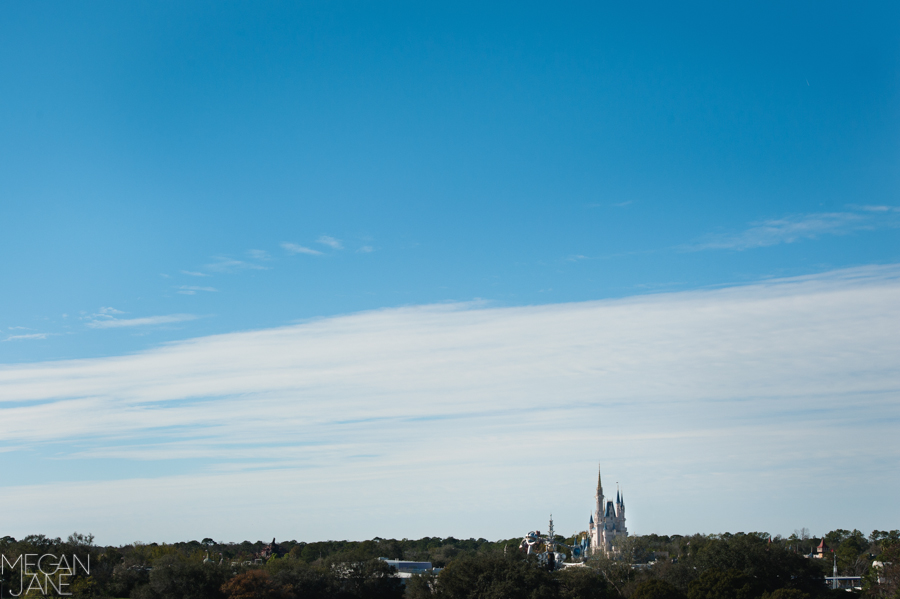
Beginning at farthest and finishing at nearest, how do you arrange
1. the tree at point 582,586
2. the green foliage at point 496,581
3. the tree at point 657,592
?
the tree at point 582,586, the green foliage at point 496,581, the tree at point 657,592

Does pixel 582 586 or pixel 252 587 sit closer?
pixel 252 587

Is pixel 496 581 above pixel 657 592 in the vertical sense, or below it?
above

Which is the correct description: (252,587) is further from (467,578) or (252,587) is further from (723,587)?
(723,587)

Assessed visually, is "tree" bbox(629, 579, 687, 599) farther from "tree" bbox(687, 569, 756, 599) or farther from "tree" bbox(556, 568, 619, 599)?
"tree" bbox(556, 568, 619, 599)

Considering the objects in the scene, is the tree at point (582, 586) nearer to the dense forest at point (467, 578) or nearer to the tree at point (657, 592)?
the dense forest at point (467, 578)

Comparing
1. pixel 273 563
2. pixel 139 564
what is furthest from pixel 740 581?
pixel 139 564

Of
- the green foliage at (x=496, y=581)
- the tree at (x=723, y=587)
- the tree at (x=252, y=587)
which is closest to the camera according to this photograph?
the tree at (x=723, y=587)

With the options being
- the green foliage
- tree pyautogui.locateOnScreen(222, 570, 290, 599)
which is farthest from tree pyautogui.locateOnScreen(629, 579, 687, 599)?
tree pyautogui.locateOnScreen(222, 570, 290, 599)

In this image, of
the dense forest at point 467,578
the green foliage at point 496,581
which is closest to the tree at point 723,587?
the dense forest at point 467,578

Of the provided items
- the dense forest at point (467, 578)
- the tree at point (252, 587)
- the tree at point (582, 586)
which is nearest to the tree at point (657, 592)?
the dense forest at point (467, 578)

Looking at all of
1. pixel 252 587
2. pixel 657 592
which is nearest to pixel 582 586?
pixel 657 592

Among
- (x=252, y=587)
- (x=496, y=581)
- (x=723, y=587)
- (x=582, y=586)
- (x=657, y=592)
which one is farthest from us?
(x=582, y=586)

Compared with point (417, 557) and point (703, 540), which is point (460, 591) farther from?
point (417, 557)

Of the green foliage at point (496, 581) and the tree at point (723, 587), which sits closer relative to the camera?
the tree at point (723, 587)
